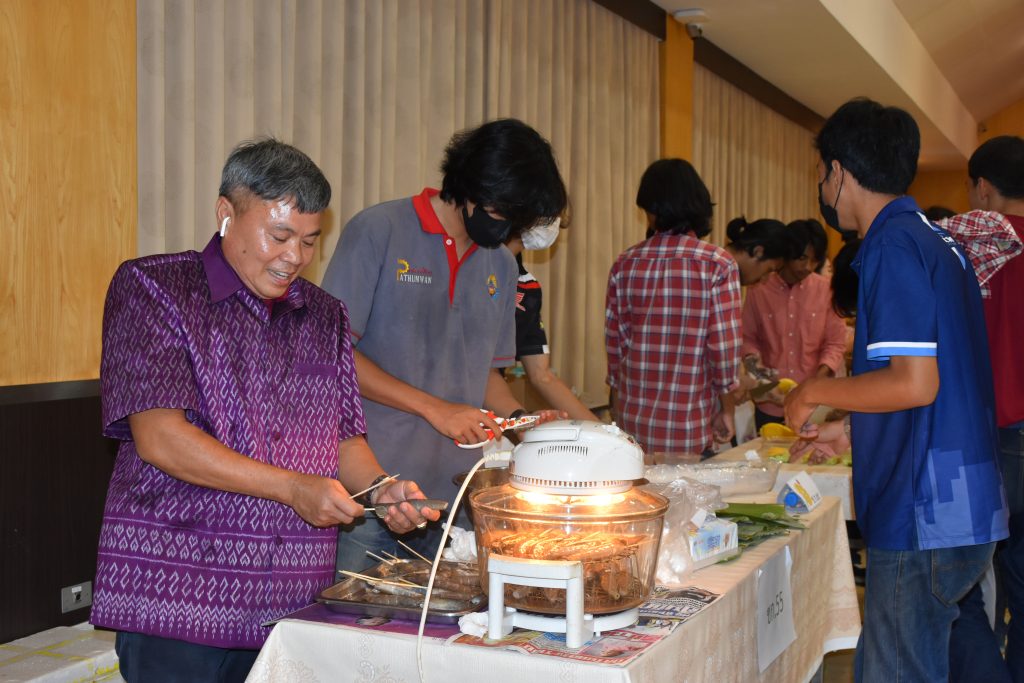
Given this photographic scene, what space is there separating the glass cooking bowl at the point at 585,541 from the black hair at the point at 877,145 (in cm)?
96

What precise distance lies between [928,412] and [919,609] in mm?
383

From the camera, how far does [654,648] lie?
142cm

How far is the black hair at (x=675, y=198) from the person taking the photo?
11.3 feet

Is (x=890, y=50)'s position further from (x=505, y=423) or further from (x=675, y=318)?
(x=505, y=423)

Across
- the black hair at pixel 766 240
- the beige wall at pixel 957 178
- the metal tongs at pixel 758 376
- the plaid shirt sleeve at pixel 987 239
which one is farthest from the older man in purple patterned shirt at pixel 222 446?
the beige wall at pixel 957 178

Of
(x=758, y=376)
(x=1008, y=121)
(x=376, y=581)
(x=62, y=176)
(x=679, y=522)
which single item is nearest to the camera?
(x=376, y=581)

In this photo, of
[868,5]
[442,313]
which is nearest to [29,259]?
[442,313]

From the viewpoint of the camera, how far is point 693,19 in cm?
591

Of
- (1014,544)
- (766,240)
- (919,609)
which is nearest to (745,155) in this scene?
(766,240)

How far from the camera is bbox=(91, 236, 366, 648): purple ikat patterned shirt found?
1499mm

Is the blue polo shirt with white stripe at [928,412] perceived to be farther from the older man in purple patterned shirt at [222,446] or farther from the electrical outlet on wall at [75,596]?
the electrical outlet on wall at [75,596]

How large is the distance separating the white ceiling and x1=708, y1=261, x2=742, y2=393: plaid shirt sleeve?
2.71m

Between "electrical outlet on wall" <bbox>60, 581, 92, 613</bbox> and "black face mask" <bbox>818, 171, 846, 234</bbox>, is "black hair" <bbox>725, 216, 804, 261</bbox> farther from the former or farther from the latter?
"electrical outlet on wall" <bbox>60, 581, 92, 613</bbox>

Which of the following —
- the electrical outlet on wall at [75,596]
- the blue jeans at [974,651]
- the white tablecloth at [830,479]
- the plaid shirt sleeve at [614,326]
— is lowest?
the blue jeans at [974,651]
